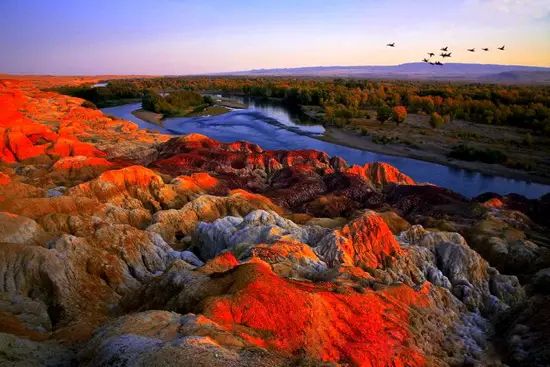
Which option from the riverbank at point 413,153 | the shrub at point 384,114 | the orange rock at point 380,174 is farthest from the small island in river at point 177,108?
the orange rock at point 380,174

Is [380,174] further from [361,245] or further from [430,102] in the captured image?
[430,102]

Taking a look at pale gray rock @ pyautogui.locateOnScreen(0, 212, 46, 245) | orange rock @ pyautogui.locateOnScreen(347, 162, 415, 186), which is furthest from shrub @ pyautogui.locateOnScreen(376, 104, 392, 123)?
pale gray rock @ pyautogui.locateOnScreen(0, 212, 46, 245)

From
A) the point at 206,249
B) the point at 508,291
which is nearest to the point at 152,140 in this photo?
the point at 206,249

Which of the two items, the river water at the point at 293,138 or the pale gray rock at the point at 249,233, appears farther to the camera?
the river water at the point at 293,138

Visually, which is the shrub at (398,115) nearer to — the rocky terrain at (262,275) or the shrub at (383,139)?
the shrub at (383,139)

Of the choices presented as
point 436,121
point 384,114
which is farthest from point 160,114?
point 436,121

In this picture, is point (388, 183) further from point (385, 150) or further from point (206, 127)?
point (206, 127)

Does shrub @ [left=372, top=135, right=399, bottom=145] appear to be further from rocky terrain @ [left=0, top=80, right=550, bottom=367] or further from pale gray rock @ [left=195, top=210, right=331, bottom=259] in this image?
pale gray rock @ [left=195, top=210, right=331, bottom=259]

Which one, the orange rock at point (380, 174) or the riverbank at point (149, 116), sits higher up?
the orange rock at point (380, 174)
